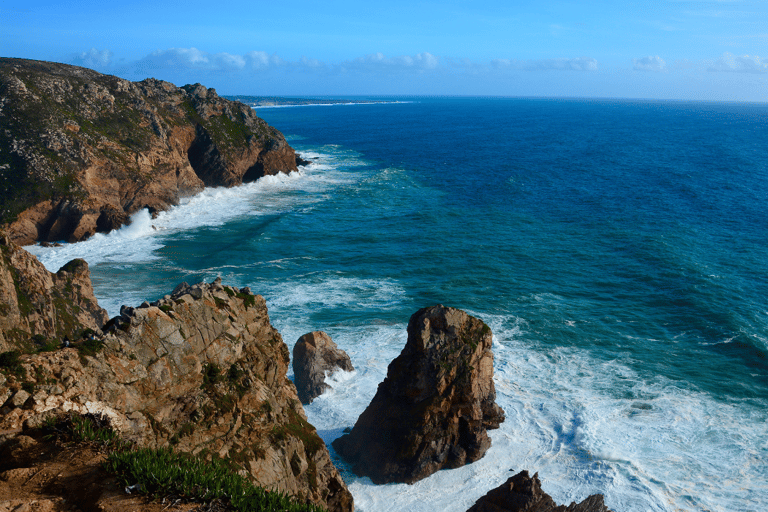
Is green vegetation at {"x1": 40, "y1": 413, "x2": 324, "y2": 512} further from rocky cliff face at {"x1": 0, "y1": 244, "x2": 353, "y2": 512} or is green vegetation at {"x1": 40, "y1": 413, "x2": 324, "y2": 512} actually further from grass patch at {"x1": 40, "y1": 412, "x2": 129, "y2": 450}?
rocky cliff face at {"x1": 0, "y1": 244, "x2": 353, "y2": 512}

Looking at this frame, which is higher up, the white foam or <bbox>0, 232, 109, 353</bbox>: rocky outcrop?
<bbox>0, 232, 109, 353</bbox>: rocky outcrop

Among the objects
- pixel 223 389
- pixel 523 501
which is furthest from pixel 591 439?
pixel 223 389

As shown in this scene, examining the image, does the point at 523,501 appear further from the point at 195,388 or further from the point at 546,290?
the point at 546,290

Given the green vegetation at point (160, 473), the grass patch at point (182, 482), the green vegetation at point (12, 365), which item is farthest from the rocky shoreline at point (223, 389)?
the grass patch at point (182, 482)

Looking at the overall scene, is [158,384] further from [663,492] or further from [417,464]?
[663,492]

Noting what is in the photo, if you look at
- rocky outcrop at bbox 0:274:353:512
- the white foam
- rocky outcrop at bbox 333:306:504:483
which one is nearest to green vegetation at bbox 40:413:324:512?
rocky outcrop at bbox 0:274:353:512

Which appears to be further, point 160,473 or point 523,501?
point 523,501

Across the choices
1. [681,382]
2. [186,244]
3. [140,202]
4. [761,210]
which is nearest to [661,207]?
[761,210]
